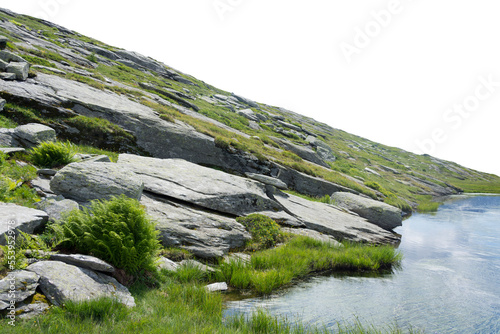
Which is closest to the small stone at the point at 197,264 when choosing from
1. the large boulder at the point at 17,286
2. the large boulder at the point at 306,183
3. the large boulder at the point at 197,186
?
the large boulder at the point at 197,186

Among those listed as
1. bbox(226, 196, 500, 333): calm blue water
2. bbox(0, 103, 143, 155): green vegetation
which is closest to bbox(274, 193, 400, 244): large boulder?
bbox(226, 196, 500, 333): calm blue water

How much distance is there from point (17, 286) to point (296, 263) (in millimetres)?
9228

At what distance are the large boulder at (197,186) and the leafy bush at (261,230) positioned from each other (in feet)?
3.19

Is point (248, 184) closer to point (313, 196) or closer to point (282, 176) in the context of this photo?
point (282, 176)

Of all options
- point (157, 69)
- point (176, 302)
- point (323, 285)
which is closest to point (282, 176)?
point (323, 285)

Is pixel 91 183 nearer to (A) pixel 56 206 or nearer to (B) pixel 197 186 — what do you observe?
(A) pixel 56 206

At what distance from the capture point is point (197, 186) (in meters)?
14.2

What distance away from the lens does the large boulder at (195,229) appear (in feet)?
34.1

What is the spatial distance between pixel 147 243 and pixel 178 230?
10.5ft

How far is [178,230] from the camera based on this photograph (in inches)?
419

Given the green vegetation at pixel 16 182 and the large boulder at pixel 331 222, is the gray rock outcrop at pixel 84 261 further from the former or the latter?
the large boulder at pixel 331 222

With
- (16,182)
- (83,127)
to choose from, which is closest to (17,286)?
(16,182)

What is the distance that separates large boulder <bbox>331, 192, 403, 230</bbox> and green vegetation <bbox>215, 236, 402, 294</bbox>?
9.59 meters

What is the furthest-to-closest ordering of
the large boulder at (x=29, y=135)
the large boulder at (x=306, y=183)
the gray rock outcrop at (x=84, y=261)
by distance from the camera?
1. the large boulder at (x=306, y=183)
2. the large boulder at (x=29, y=135)
3. the gray rock outcrop at (x=84, y=261)
